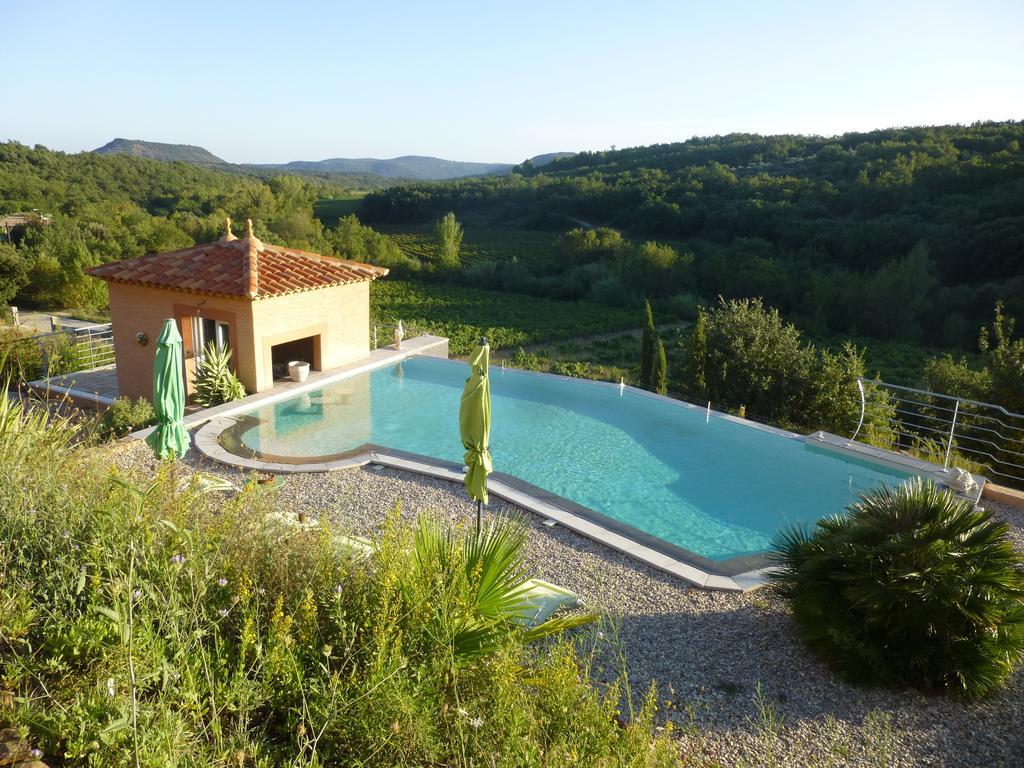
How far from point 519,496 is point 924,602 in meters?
4.33

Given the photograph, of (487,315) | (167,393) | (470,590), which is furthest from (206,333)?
(487,315)

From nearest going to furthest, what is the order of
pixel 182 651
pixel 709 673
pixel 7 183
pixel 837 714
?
pixel 182 651, pixel 837 714, pixel 709 673, pixel 7 183

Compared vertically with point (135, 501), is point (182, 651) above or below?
below

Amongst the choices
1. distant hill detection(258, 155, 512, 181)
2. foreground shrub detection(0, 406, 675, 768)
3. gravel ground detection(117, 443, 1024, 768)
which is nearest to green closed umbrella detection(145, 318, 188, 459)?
gravel ground detection(117, 443, 1024, 768)

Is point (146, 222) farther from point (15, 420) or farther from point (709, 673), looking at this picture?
point (709, 673)

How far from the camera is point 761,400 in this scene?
15938 millimetres

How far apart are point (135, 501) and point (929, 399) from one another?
1815 cm

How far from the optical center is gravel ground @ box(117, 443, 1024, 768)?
4.16 metres

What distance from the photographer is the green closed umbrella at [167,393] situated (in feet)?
23.2

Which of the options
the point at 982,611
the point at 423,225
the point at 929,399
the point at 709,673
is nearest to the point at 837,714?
the point at 709,673

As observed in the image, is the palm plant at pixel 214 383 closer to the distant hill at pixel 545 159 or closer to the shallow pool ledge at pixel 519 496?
the shallow pool ledge at pixel 519 496

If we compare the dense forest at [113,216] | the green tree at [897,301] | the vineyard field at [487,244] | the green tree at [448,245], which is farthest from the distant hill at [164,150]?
the green tree at [897,301]

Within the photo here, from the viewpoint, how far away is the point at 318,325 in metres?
13.3

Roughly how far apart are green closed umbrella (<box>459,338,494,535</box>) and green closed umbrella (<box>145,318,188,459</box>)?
3.24 meters
